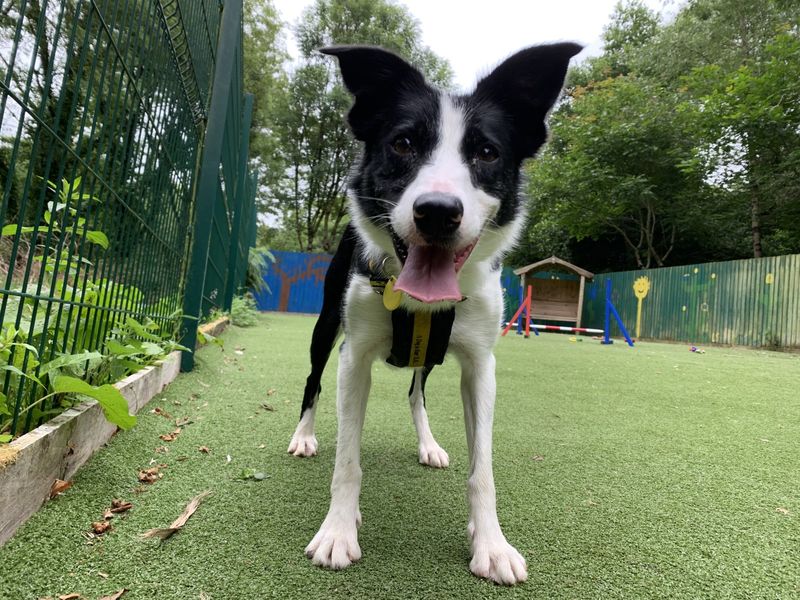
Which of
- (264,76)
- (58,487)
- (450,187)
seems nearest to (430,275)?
(450,187)

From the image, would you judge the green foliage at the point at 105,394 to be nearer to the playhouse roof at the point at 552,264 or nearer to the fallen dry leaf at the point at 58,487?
the fallen dry leaf at the point at 58,487

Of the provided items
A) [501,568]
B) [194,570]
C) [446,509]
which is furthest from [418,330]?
[194,570]

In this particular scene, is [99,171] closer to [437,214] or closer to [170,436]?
[170,436]

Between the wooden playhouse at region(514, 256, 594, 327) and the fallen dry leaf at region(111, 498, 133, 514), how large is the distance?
14207 mm

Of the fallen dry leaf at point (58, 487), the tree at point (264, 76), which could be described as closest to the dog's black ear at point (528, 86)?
the fallen dry leaf at point (58, 487)

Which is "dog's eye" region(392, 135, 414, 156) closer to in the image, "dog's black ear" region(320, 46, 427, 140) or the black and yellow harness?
"dog's black ear" region(320, 46, 427, 140)

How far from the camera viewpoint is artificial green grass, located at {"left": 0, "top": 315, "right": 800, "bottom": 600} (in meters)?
1.15

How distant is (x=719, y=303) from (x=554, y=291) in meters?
4.66

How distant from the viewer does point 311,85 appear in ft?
71.3

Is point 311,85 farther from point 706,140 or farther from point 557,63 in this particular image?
point 557,63

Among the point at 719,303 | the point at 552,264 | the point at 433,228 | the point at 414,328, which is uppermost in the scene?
the point at 552,264

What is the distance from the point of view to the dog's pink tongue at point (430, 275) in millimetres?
1396

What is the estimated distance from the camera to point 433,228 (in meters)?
1.34

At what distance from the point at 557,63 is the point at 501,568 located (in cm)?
159
